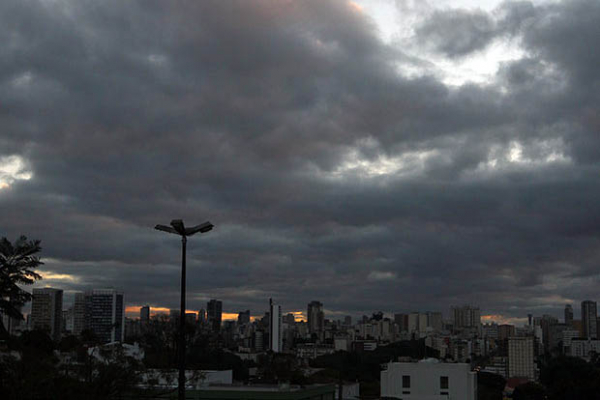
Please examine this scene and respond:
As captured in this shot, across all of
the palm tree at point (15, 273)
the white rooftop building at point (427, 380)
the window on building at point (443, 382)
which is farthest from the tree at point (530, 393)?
the palm tree at point (15, 273)

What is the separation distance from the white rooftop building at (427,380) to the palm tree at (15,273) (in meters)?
58.3

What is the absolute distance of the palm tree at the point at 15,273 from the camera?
36719mm

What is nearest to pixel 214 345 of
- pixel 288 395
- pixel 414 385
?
pixel 414 385

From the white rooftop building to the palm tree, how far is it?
5828cm

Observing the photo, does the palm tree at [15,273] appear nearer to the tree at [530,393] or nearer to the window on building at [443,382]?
the window on building at [443,382]

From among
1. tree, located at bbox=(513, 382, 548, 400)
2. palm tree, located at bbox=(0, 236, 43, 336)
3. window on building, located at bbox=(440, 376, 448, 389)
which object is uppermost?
palm tree, located at bbox=(0, 236, 43, 336)

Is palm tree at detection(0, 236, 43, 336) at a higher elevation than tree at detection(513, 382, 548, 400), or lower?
higher

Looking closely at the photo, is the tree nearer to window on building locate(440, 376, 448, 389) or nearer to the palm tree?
window on building locate(440, 376, 448, 389)

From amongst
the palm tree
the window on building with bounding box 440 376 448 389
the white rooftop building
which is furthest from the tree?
the palm tree

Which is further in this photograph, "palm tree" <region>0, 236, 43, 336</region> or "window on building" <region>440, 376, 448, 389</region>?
"window on building" <region>440, 376, 448, 389</region>

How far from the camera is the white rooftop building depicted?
87062mm

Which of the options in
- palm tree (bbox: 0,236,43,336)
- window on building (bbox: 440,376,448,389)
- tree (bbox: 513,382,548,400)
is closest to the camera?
palm tree (bbox: 0,236,43,336)

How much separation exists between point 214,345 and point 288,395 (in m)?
109

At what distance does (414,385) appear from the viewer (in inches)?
3489
